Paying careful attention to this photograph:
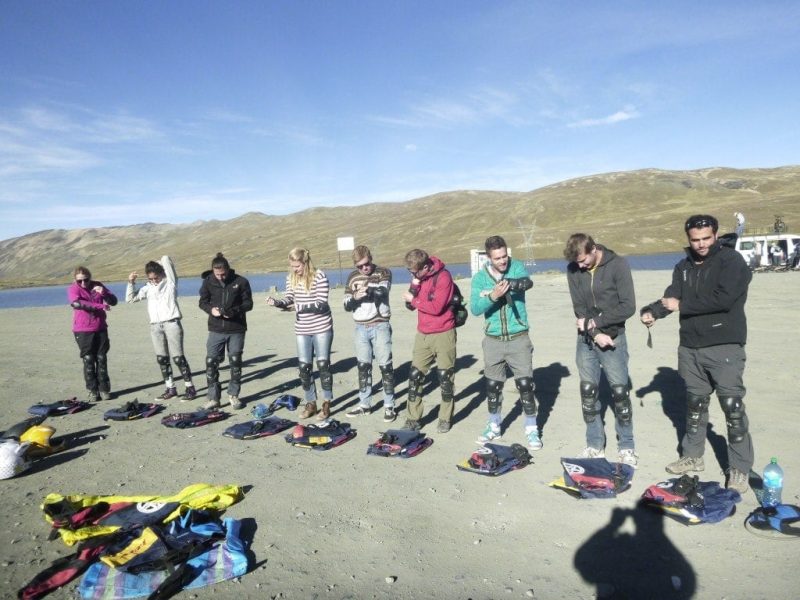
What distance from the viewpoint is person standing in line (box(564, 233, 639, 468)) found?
5191mm

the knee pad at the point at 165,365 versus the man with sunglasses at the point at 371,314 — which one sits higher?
the man with sunglasses at the point at 371,314

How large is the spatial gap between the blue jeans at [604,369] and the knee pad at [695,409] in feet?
1.81

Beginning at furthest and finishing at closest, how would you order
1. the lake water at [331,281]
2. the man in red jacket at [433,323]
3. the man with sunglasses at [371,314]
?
the lake water at [331,281]
the man with sunglasses at [371,314]
the man in red jacket at [433,323]

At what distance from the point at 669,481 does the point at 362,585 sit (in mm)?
2979

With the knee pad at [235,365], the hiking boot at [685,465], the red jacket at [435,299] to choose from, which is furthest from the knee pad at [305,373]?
the hiking boot at [685,465]

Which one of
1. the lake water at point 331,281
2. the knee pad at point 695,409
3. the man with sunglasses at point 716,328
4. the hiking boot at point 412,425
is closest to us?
the man with sunglasses at point 716,328

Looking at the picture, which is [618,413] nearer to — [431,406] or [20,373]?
[431,406]

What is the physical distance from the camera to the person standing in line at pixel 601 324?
5.19m

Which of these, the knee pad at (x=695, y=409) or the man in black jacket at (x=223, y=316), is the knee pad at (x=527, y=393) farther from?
the man in black jacket at (x=223, y=316)

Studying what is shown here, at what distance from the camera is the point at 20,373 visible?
11.9m

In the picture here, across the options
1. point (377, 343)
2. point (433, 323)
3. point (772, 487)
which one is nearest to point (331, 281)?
point (377, 343)

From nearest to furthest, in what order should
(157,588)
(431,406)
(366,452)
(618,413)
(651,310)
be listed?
(157,588) → (651,310) → (618,413) → (366,452) → (431,406)

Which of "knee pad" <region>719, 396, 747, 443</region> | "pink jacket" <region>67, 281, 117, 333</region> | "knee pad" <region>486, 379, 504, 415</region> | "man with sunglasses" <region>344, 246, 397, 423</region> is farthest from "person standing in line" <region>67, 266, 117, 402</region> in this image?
"knee pad" <region>719, 396, 747, 443</region>

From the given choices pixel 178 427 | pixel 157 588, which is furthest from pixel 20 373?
pixel 157 588
